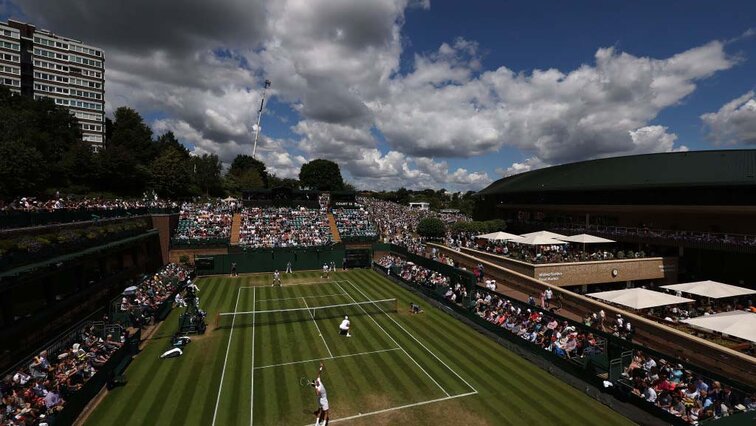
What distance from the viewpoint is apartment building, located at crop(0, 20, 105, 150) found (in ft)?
219

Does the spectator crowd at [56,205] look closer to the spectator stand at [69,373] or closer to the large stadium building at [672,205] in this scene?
the spectator stand at [69,373]

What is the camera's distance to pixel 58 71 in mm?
71938

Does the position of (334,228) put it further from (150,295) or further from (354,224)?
(150,295)

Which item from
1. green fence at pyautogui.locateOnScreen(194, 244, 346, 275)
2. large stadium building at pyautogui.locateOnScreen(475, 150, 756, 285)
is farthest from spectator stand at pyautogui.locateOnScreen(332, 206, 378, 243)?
large stadium building at pyautogui.locateOnScreen(475, 150, 756, 285)

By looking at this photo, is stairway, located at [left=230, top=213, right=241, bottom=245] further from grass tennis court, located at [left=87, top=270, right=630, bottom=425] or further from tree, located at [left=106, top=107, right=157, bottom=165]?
tree, located at [left=106, top=107, right=157, bottom=165]

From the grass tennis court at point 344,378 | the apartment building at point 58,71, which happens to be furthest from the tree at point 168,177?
the grass tennis court at point 344,378

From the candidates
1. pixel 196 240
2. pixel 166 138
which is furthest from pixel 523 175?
pixel 166 138

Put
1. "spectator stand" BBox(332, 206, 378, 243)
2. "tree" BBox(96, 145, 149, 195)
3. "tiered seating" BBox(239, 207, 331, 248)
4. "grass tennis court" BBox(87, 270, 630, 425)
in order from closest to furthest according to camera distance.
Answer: "grass tennis court" BBox(87, 270, 630, 425) < "tiered seating" BBox(239, 207, 331, 248) < "spectator stand" BBox(332, 206, 378, 243) < "tree" BBox(96, 145, 149, 195)

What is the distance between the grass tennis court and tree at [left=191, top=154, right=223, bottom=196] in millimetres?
59857

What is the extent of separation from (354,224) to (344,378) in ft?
111

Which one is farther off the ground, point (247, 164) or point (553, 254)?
point (247, 164)

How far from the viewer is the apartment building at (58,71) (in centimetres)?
6681

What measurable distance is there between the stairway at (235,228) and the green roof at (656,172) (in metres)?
37.8

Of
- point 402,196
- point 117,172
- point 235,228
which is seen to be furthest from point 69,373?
point 402,196
